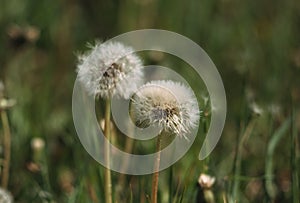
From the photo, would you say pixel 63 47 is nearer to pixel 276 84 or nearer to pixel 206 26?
pixel 206 26

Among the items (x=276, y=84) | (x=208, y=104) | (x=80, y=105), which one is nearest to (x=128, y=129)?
(x=80, y=105)

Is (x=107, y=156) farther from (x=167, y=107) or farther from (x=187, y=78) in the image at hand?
(x=187, y=78)

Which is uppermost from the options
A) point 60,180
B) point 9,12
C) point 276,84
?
point 9,12

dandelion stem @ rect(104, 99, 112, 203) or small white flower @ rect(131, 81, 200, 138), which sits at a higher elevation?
small white flower @ rect(131, 81, 200, 138)

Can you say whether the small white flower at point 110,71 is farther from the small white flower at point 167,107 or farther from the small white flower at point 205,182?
the small white flower at point 205,182

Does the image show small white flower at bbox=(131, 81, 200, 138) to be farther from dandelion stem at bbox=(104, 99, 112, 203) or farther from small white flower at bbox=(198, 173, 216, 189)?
small white flower at bbox=(198, 173, 216, 189)

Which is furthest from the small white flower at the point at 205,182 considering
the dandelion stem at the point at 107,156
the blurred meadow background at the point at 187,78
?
the dandelion stem at the point at 107,156

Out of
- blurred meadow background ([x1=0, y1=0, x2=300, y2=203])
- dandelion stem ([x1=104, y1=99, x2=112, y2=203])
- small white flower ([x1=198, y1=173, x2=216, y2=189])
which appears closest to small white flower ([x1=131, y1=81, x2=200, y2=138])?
dandelion stem ([x1=104, y1=99, x2=112, y2=203])
